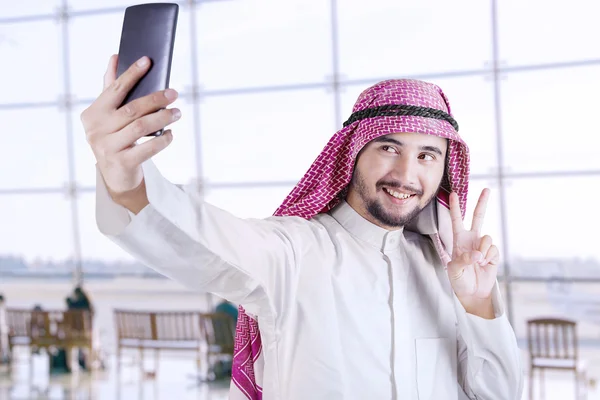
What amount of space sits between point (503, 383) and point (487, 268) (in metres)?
0.26

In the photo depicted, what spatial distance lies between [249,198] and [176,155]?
89 cm

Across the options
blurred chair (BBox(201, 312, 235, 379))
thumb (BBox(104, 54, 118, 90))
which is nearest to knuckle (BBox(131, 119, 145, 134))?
thumb (BBox(104, 54, 118, 90))

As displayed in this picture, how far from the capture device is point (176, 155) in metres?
7.44

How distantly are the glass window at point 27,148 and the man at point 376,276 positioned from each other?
6.91 m

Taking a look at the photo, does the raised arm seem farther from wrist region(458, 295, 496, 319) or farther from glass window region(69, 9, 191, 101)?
glass window region(69, 9, 191, 101)

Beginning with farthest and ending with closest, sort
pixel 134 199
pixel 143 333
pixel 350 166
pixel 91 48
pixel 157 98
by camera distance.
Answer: pixel 91 48, pixel 143 333, pixel 350 166, pixel 134 199, pixel 157 98

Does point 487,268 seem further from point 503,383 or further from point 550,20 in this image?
point 550,20

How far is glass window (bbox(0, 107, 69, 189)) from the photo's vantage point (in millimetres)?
8311

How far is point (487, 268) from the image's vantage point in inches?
65.4

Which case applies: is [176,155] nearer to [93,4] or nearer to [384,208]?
[93,4]

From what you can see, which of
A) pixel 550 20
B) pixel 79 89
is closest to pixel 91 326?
pixel 79 89

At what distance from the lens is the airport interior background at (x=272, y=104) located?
20.6 feet

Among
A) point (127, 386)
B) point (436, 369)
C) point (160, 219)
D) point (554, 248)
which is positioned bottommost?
point (127, 386)

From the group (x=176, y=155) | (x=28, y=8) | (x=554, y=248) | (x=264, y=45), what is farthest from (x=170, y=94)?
(x=554, y=248)
